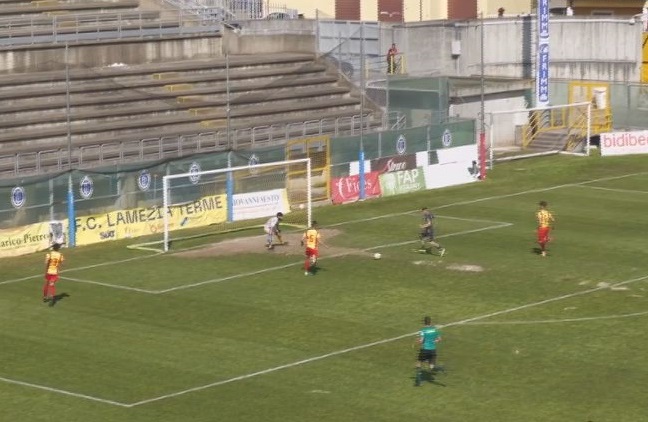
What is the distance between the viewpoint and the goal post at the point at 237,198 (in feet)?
174

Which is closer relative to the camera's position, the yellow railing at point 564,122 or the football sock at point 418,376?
the football sock at point 418,376

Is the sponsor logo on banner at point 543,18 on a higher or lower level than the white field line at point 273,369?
higher

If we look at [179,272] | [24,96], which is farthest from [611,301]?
[24,96]

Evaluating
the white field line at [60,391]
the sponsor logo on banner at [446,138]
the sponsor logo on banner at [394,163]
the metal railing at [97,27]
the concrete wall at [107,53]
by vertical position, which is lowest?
the white field line at [60,391]

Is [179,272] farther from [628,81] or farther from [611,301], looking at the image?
[628,81]

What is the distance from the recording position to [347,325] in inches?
1549

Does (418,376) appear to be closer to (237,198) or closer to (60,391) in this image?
(60,391)

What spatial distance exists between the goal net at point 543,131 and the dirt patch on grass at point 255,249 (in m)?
20.2

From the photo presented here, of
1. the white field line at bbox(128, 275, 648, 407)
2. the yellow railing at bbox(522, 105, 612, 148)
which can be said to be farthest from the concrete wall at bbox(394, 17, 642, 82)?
the white field line at bbox(128, 275, 648, 407)

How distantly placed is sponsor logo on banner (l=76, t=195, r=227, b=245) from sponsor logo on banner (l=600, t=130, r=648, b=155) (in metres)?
21.2

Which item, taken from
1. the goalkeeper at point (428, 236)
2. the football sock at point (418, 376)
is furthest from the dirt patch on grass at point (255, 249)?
the football sock at point (418, 376)

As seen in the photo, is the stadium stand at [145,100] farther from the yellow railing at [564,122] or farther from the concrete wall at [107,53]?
the yellow railing at [564,122]

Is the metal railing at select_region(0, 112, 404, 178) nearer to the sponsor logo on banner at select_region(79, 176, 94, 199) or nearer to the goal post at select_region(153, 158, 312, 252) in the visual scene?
the sponsor logo on banner at select_region(79, 176, 94, 199)

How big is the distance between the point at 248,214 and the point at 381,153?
7.65 meters
